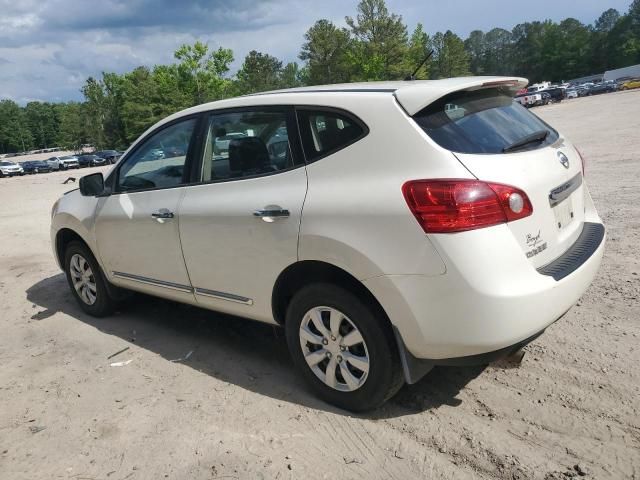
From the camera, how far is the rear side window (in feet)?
9.70

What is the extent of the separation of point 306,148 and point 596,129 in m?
19.4

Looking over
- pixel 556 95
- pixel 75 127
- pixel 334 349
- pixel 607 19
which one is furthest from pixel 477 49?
pixel 334 349

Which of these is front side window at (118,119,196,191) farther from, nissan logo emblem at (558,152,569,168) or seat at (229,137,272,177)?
nissan logo emblem at (558,152,569,168)

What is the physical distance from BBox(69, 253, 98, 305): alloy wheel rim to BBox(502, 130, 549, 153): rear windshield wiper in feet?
12.8

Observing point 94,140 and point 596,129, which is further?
point 94,140

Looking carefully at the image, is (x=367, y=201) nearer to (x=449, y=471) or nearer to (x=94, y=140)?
(x=449, y=471)

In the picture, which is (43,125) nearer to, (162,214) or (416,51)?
(416,51)

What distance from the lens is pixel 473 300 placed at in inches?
98.9

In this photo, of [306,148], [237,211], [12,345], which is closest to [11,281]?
[12,345]

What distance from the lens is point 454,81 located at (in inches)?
121

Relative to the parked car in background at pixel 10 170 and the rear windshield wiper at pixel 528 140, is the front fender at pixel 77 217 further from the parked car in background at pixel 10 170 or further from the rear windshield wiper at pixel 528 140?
the parked car in background at pixel 10 170

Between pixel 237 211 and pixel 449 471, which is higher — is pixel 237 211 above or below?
above

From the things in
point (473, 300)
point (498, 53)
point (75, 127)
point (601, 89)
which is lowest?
point (473, 300)

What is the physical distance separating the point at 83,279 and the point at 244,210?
266 cm
